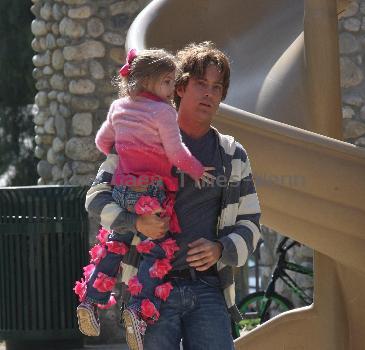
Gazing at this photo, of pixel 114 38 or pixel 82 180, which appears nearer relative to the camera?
pixel 114 38

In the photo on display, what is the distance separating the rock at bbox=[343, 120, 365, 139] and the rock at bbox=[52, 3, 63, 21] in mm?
2161

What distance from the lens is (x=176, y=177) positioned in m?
3.76

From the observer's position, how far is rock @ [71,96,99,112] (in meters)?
8.55

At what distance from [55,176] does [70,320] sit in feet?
5.01

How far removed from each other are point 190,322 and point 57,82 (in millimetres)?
5347

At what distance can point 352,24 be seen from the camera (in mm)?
8273

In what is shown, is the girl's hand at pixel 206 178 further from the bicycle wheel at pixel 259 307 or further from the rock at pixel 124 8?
the rock at pixel 124 8

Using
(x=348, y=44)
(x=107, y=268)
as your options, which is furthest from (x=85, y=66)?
(x=107, y=268)

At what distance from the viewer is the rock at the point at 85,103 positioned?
8547 millimetres

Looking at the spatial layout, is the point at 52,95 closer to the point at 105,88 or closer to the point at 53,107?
the point at 53,107

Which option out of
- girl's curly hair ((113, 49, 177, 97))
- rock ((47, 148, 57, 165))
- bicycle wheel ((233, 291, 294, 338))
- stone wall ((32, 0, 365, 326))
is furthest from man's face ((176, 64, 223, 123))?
rock ((47, 148, 57, 165))

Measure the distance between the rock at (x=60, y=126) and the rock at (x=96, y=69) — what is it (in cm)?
46

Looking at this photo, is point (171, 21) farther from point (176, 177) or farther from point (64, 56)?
point (176, 177)

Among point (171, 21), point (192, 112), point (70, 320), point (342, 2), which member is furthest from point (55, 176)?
point (192, 112)
